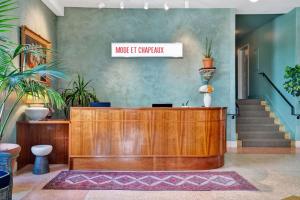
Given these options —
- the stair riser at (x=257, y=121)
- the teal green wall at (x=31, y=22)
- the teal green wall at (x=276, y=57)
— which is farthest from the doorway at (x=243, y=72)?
the teal green wall at (x=31, y=22)

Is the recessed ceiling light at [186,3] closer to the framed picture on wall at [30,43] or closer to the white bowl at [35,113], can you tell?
the framed picture on wall at [30,43]

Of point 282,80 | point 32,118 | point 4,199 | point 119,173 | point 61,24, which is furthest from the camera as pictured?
point 282,80

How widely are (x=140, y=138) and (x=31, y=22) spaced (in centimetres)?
301

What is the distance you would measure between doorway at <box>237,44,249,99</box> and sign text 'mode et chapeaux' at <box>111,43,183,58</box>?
16.2 feet

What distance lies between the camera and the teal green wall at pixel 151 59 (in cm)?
709

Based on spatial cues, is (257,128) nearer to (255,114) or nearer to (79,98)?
(255,114)

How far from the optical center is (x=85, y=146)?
4.90 m

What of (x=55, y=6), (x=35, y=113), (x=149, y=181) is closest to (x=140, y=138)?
(x=149, y=181)

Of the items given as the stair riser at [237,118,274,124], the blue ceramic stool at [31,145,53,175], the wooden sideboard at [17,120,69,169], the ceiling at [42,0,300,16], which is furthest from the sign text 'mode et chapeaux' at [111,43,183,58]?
the blue ceramic stool at [31,145,53,175]

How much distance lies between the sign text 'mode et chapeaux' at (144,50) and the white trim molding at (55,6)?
4.69 feet

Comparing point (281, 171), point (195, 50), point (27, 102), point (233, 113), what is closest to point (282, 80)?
point (233, 113)

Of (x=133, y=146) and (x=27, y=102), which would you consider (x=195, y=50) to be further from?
(x=27, y=102)

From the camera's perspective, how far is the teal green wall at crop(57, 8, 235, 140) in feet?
23.3

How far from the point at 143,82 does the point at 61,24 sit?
2435 millimetres
